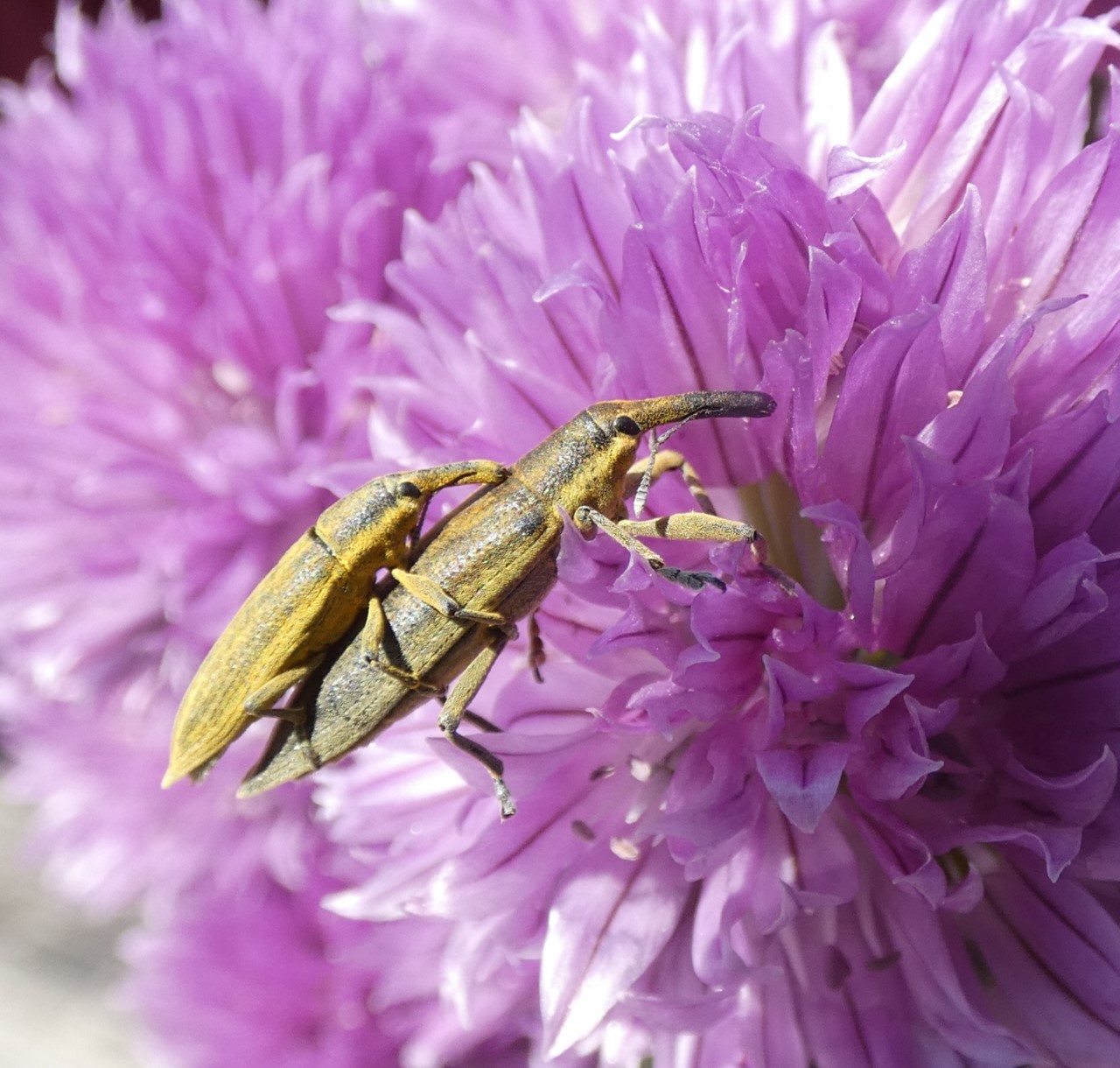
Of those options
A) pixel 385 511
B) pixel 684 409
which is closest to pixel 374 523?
pixel 385 511

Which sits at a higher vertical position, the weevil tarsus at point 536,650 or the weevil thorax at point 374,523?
the weevil thorax at point 374,523

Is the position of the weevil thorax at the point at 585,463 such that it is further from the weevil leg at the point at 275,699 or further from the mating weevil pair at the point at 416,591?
the weevil leg at the point at 275,699

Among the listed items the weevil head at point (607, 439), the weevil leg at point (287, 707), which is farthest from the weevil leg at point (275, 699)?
the weevil head at point (607, 439)

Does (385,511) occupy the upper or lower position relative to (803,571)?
Answer: upper

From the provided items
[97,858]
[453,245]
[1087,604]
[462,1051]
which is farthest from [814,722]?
[97,858]

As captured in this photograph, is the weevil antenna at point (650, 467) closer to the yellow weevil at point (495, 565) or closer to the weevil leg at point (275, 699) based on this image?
the yellow weevil at point (495, 565)

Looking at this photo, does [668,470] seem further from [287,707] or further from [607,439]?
[287,707]

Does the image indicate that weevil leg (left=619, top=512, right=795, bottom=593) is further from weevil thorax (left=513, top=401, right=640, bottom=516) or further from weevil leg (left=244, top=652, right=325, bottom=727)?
weevil leg (left=244, top=652, right=325, bottom=727)

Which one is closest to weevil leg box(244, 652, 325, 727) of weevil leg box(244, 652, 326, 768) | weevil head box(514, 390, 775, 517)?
weevil leg box(244, 652, 326, 768)
